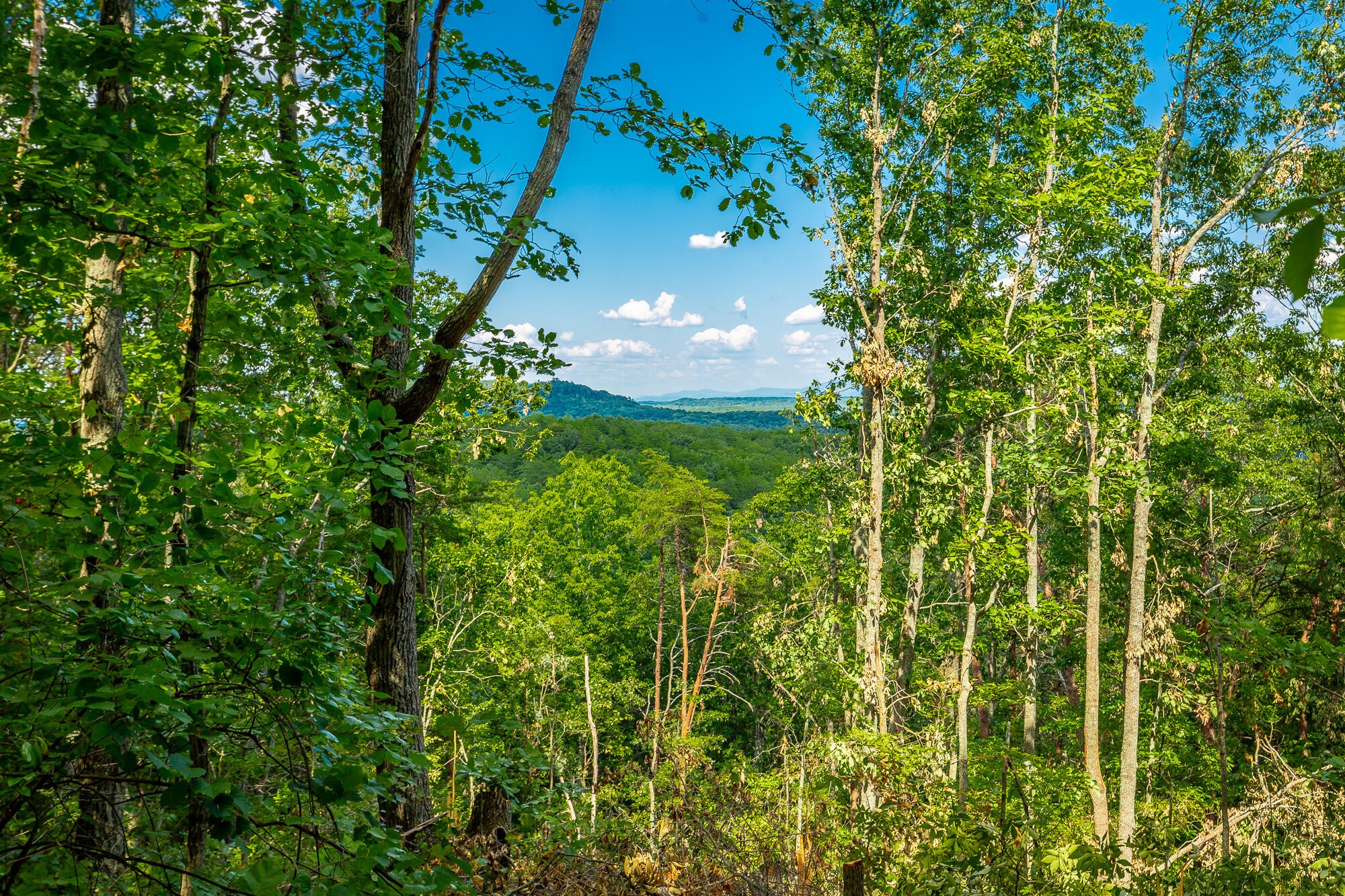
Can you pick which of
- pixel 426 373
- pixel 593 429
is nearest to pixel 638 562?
pixel 426 373

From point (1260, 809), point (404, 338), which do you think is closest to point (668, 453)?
point (1260, 809)

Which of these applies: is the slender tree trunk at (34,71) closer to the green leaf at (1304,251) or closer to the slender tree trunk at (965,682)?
the green leaf at (1304,251)

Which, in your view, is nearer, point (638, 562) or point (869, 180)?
point (869, 180)

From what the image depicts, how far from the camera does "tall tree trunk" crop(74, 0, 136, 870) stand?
189 cm

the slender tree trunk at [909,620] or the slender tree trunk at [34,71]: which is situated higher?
the slender tree trunk at [34,71]

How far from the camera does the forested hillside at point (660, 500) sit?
80.7 inches

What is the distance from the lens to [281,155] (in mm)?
2471

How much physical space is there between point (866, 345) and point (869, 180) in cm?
228

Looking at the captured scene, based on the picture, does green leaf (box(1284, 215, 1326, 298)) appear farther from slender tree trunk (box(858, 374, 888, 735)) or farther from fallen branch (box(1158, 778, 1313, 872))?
slender tree trunk (box(858, 374, 888, 735))

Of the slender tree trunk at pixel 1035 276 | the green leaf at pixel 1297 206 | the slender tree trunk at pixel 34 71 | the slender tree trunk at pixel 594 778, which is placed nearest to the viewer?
the green leaf at pixel 1297 206

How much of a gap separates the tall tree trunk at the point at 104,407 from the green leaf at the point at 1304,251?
83.2 inches

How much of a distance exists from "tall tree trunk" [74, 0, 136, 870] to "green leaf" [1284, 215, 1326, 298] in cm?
211

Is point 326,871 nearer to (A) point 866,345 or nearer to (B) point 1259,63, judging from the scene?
(A) point 866,345

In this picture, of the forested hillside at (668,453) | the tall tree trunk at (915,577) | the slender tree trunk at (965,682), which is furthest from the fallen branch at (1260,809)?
the forested hillside at (668,453)
